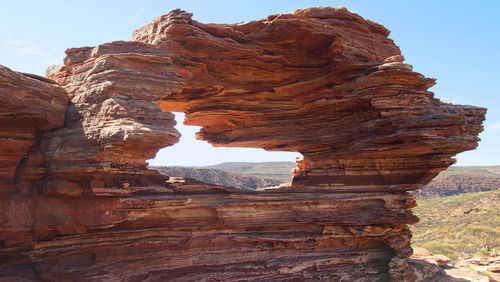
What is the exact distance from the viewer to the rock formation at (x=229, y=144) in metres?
11.0

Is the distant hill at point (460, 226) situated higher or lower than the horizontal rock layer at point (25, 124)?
lower

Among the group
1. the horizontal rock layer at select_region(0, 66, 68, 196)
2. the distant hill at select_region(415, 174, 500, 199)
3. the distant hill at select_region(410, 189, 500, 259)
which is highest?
the horizontal rock layer at select_region(0, 66, 68, 196)

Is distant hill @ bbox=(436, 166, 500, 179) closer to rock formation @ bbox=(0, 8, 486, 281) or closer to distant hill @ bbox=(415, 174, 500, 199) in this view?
distant hill @ bbox=(415, 174, 500, 199)

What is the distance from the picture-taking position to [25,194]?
1116 centimetres

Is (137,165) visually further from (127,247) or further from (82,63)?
(82,63)

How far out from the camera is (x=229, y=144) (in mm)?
17500

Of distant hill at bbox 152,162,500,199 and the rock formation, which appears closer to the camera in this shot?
the rock formation

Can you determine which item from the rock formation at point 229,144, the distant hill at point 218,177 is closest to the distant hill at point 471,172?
the distant hill at point 218,177

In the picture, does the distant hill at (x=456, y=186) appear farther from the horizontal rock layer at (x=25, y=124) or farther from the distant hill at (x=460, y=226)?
the horizontal rock layer at (x=25, y=124)

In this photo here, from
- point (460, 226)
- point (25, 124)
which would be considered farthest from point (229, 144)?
point (460, 226)

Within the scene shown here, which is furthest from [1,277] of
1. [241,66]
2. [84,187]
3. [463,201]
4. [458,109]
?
[463,201]

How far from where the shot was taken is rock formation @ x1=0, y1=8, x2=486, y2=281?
36.0 ft

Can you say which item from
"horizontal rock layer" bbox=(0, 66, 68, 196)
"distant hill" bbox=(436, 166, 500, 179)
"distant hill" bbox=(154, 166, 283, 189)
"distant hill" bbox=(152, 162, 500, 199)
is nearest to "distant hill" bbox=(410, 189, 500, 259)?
"distant hill" bbox=(152, 162, 500, 199)

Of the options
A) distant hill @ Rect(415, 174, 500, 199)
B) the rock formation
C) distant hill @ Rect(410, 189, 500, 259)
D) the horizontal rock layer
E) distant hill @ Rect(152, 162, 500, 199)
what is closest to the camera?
the horizontal rock layer
